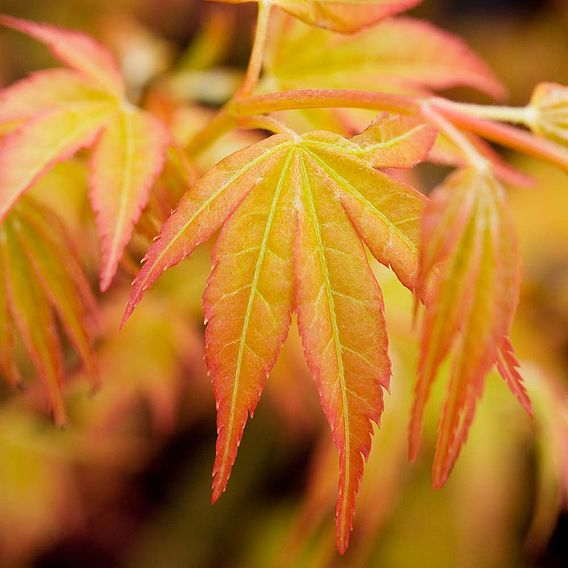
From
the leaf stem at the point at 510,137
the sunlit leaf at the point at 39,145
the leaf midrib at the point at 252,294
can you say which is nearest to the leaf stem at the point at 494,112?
the leaf stem at the point at 510,137

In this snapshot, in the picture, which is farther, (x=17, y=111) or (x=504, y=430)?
(x=504, y=430)

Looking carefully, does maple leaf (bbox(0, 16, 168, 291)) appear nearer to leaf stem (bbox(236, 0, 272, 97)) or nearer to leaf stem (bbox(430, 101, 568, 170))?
leaf stem (bbox(236, 0, 272, 97))

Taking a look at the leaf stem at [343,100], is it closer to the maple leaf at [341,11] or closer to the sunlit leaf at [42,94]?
the maple leaf at [341,11]

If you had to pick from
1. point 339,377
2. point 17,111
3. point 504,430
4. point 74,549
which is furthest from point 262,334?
point 74,549

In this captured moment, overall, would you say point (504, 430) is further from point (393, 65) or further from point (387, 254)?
point (387, 254)

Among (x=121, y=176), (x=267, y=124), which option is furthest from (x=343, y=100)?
(x=121, y=176)

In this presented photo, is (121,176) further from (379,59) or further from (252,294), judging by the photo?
(379,59)
